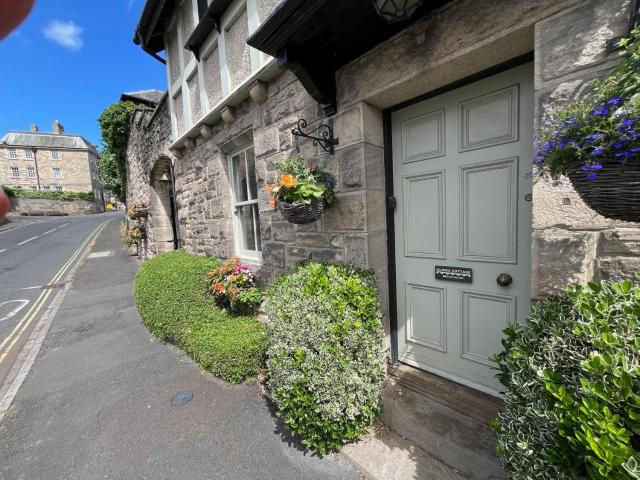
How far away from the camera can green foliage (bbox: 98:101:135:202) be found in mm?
8953

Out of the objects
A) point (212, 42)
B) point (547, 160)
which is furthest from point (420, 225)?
point (212, 42)

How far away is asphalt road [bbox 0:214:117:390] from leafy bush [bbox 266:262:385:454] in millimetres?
4060

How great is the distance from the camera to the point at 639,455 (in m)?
0.92

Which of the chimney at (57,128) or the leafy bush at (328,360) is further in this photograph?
the chimney at (57,128)

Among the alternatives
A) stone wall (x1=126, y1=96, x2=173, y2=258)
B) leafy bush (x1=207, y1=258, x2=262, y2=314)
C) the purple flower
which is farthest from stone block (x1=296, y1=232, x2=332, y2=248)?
stone wall (x1=126, y1=96, x2=173, y2=258)

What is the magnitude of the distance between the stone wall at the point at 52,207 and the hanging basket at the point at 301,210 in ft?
133

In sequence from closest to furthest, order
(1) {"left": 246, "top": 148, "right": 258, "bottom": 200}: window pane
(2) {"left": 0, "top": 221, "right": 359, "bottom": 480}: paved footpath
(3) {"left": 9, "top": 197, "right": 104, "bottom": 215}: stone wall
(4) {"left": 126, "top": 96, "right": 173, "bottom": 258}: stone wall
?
(2) {"left": 0, "top": 221, "right": 359, "bottom": 480}: paved footpath → (1) {"left": 246, "top": 148, "right": 258, "bottom": 200}: window pane → (4) {"left": 126, "top": 96, "right": 173, "bottom": 258}: stone wall → (3) {"left": 9, "top": 197, "right": 104, "bottom": 215}: stone wall

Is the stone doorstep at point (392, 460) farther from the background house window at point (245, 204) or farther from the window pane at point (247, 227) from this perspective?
the window pane at point (247, 227)

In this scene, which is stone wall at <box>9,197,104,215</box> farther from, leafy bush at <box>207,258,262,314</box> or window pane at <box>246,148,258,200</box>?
window pane at <box>246,148,258,200</box>

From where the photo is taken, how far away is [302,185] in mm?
2344

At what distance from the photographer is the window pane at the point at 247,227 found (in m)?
4.25

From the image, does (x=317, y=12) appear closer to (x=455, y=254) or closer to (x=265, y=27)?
(x=265, y=27)

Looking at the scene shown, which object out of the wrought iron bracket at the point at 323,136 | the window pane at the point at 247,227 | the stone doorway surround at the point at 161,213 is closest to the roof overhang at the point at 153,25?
the stone doorway surround at the point at 161,213

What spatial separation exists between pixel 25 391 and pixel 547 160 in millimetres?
5227
